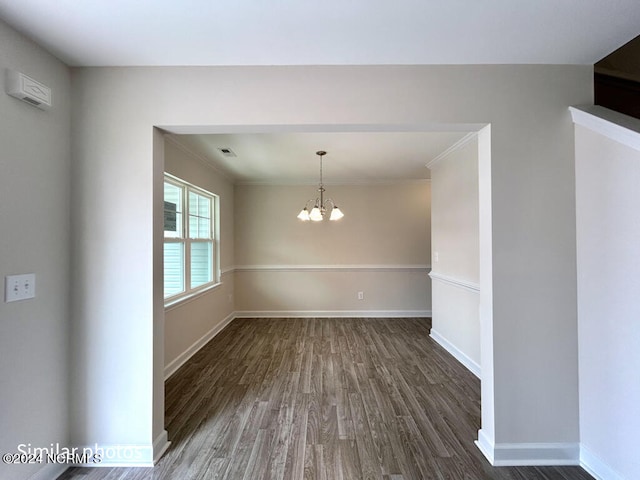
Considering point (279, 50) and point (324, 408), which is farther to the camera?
point (324, 408)

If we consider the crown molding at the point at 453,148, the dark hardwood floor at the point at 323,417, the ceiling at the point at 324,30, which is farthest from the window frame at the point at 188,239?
the crown molding at the point at 453,148

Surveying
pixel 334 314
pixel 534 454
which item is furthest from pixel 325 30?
pixel 334 314

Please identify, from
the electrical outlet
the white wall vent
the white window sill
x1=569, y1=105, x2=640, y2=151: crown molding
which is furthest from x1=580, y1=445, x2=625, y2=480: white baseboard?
the white wall vent

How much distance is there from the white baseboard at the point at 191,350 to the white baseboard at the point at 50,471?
114cm

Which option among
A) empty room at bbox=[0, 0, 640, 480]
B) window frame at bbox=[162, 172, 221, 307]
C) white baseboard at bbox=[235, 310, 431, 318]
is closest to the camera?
empty room at bbox=[0, 0, 640, 480]

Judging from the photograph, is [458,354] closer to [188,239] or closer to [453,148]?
[453,148]

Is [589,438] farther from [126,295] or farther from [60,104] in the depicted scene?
[60,104]

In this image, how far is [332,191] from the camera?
206 inches

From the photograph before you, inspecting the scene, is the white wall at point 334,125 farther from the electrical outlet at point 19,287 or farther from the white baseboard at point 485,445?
the electrical outlet at point 19,287

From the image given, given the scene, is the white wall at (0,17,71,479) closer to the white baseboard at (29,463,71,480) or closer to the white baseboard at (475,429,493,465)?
the white baseboard at (29,463,71,480)

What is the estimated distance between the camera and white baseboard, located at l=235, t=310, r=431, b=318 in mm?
5184

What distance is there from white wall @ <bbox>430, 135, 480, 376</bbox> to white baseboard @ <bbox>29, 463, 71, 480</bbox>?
11.0ft

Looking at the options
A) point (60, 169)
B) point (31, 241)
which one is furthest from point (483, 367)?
point (60, 169)

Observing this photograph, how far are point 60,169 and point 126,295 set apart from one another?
0.85 m
